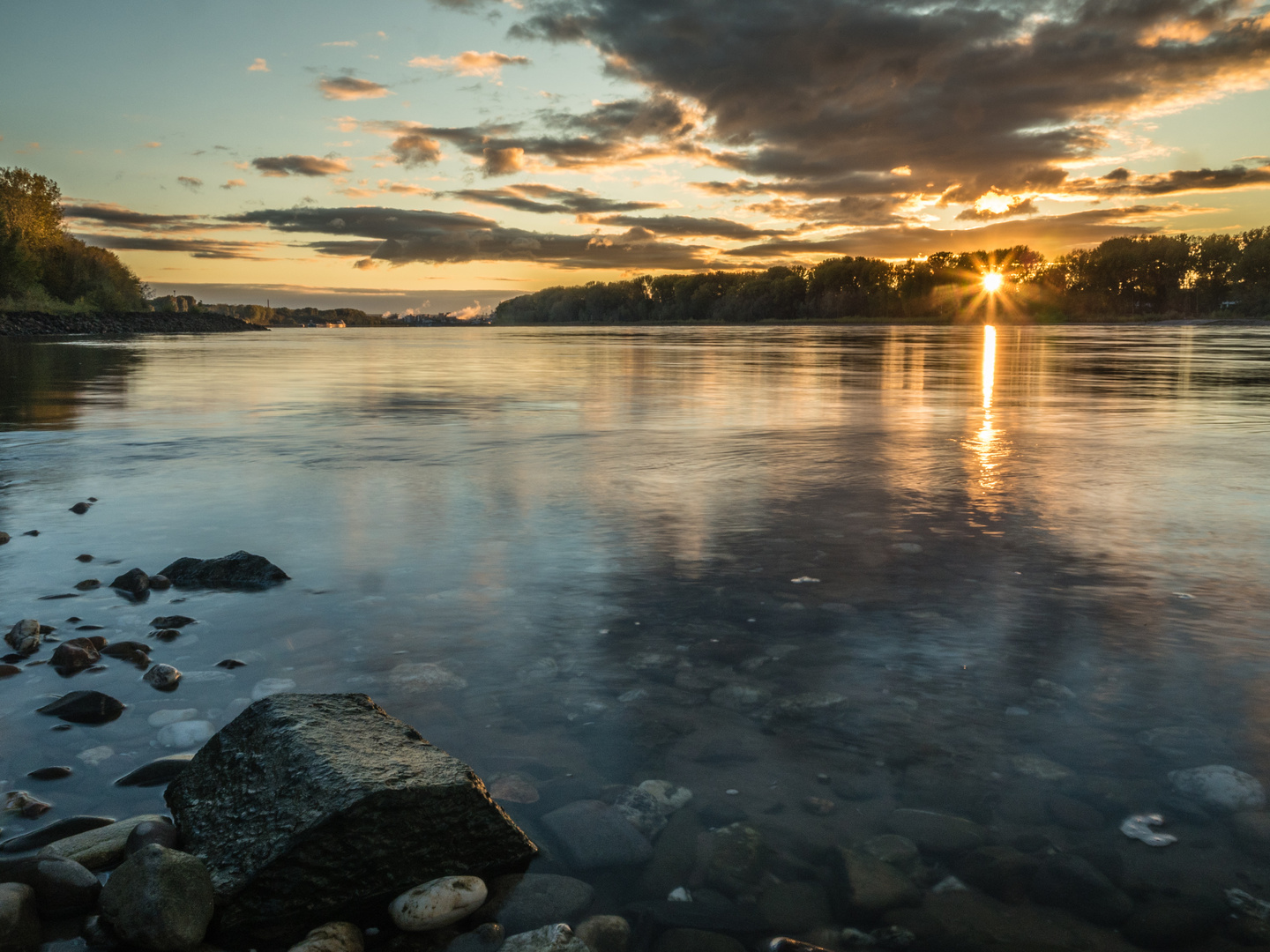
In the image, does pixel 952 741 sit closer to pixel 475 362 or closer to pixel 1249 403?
pixel 1249 403

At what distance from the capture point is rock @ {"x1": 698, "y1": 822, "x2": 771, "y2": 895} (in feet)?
8.63

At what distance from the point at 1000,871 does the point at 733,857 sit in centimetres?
83

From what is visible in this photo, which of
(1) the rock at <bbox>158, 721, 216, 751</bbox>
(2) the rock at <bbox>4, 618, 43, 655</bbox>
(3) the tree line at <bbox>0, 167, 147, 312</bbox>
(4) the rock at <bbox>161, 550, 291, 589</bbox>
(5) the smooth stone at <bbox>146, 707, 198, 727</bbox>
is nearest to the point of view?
(1) the rock at <bbox>158, 721, 216, 751</bbox>

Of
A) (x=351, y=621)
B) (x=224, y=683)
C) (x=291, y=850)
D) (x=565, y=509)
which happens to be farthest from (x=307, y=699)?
(x=565, y=509)

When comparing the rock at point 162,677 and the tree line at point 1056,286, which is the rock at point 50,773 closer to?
the rock at point 162,677

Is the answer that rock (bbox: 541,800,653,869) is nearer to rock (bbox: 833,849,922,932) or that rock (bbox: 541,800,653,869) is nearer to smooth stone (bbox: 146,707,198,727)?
rock (bbox: 833,849,922,932)

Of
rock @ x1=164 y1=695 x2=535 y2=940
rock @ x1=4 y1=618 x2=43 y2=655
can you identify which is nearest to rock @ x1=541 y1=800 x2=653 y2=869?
rock @ x1=164 y1=695 x2=535 y2=940

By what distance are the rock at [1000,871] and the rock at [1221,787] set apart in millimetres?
747

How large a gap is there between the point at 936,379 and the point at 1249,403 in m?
8.30

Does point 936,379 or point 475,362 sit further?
point 475,362

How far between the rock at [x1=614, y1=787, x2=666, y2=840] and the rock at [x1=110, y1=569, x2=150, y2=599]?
3564mm

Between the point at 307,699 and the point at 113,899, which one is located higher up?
the point at 307,699

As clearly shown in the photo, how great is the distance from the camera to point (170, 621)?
15.0ft

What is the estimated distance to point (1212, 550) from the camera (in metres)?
5.75
